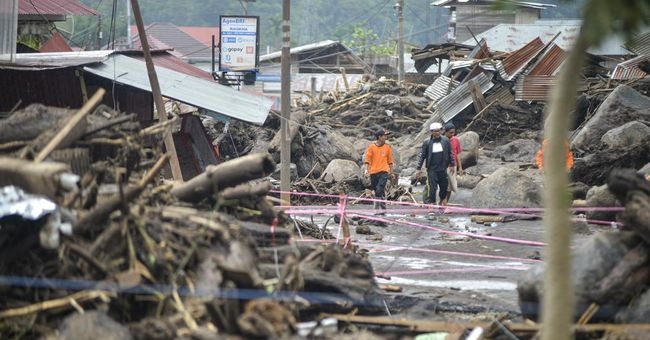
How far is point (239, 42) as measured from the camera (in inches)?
1218

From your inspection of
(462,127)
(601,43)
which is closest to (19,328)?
(601,43)

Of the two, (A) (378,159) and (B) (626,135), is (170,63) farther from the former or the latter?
(B) (626,135)

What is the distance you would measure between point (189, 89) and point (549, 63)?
17.1 meters

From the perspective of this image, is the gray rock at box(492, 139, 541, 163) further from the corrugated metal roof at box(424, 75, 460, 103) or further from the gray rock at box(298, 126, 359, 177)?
the corrugated metal roof at box(424, 75, 460, 103)

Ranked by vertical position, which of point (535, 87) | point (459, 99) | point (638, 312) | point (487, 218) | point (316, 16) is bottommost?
point (487, 218)

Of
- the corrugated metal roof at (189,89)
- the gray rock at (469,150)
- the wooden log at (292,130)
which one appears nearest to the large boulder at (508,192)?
the corrugated metal roof at (189,89)

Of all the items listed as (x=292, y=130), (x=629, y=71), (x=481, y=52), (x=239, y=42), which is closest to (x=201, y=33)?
(x=481, y=52)

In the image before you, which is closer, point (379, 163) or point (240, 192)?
point (240, 192)

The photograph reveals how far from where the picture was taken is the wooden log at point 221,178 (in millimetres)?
9555

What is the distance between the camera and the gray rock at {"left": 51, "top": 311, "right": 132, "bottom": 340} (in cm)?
732

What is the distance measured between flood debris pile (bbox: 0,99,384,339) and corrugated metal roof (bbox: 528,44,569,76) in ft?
80.3

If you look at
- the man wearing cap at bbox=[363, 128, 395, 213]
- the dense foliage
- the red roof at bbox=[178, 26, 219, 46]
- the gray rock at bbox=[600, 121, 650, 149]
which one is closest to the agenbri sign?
Answer: the man wearing cap at bbox=[363, 128, 395, 213]

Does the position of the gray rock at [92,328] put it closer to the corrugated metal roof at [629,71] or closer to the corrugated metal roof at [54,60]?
the corrugated metal roof at [54,60]

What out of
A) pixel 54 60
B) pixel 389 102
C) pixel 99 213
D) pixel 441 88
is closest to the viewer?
pixel 99 213
